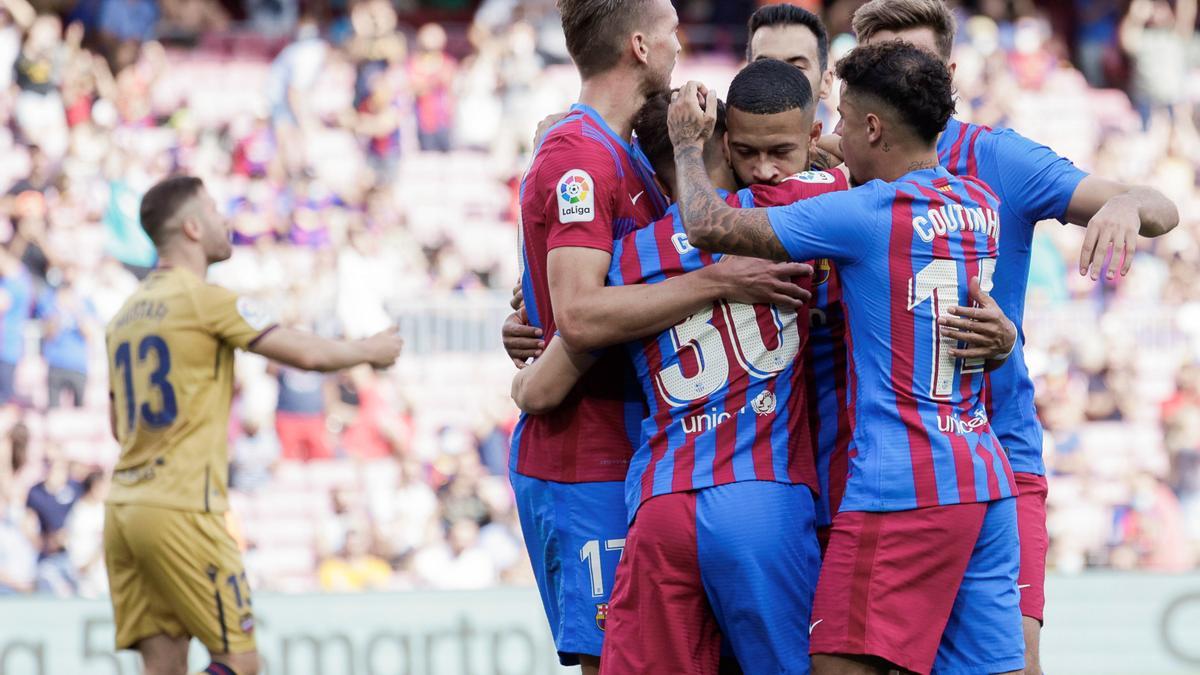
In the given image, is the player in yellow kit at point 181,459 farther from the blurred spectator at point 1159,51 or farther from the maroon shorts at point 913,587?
the blurred spectator at point 1159,51

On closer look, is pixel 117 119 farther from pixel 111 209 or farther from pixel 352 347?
pixel 352 347

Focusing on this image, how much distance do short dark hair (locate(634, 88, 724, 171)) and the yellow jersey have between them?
9.34 feet

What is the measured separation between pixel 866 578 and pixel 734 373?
62 cm

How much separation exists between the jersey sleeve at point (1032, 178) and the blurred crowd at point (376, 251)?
A: 7817 mm

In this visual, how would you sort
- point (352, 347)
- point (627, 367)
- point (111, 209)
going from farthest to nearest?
point (111, 209)
point (352, 347)
point (627, 367)

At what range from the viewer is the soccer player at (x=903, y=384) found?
3.80 m

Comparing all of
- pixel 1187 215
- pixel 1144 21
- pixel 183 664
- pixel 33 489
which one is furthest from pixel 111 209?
pixel 1144 21

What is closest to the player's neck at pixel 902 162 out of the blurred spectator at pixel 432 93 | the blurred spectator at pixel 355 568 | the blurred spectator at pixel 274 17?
the blurred spectator at pixel 355 568

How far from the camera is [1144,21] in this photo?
17.9 m

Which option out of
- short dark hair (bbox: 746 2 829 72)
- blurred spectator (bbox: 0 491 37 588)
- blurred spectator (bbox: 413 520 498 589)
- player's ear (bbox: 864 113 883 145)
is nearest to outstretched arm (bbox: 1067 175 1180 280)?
player's ear (bbox: 864 113 883 145)

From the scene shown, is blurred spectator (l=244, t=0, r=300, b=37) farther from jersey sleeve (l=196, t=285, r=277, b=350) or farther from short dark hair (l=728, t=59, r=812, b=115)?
short dark hair (l=728, t=59, r=812, b=115)

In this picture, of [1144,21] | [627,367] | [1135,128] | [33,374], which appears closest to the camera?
[627,367]

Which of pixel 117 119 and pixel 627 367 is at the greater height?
pixel 117 119

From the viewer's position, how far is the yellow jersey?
6648 millimetres
